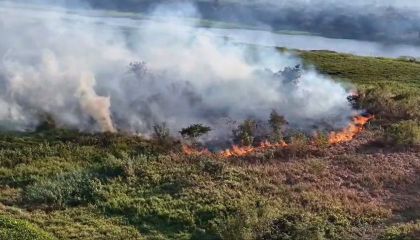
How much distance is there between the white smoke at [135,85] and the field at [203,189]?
1.89m

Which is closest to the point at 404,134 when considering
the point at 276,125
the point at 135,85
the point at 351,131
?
the point at 351,131

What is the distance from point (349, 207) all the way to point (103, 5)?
35.3 meters

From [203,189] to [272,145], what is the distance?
19.1 feet

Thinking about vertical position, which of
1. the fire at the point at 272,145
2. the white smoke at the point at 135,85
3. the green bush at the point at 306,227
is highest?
the white smoke at the point at 135,85

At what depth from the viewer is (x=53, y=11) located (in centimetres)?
3444

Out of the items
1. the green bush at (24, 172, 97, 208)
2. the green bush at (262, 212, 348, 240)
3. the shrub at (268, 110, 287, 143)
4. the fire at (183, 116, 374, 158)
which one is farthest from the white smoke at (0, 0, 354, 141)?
the green bush at (262, 212, 348, 240)

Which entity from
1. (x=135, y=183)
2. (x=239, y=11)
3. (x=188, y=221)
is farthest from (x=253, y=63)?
(x=239, y=11)

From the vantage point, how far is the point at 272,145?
23422 mm

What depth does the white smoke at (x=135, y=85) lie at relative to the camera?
81.5 feet

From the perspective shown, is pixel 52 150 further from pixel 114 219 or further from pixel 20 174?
pixel 114 219

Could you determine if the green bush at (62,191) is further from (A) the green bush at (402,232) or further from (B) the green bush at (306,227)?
(A) the green bush at (402,232)

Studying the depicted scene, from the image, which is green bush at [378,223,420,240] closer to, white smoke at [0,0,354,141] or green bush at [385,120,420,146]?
green bush at [385,120,420,146]

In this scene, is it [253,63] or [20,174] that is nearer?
[20,174]

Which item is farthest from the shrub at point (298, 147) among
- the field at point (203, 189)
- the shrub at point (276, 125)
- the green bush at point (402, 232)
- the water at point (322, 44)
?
the water at point (322, 44)
